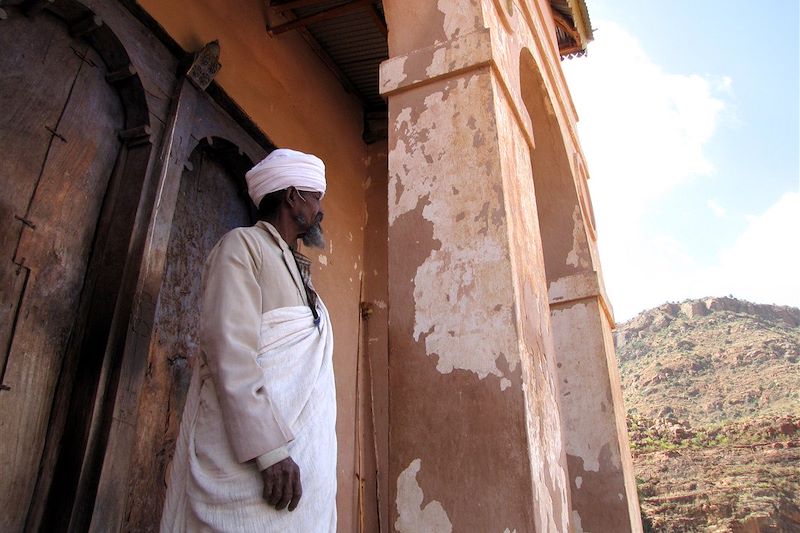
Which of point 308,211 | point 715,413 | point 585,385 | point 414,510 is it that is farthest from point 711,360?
point 308,211

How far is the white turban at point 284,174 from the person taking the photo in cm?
204

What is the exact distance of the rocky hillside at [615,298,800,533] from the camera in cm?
1560

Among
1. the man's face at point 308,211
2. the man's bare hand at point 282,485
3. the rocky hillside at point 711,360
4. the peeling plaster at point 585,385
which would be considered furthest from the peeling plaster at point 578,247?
the rocky hillside at point 711,360

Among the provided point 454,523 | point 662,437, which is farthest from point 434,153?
point 662,437

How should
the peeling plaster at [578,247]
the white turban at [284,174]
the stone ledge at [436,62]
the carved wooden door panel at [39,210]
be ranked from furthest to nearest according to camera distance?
the peeling plaster at [578,247] < the stone ledge at [436,62] < the carved wooden door panel at [39,210] < the white turban at [284,174]

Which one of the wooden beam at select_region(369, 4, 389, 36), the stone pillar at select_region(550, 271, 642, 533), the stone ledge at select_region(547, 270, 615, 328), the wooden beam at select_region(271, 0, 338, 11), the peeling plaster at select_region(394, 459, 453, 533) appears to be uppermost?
the wooden beam at select_region(369, 4, 389, 36)

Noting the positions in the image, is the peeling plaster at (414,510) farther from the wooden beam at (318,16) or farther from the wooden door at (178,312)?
the wooden beam at (318,16)

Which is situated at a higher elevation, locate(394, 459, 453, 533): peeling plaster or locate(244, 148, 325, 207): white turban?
locate(244, 148, 325, 207): white turban

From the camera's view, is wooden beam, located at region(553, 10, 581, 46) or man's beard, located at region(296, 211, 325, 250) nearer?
man's beard, located at region(296, 211, 325, 250)

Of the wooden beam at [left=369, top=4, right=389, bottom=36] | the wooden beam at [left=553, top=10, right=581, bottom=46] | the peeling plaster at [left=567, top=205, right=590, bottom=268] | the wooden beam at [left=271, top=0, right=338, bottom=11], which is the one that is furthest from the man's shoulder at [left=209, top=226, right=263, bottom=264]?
the wooden beam at [left=553, top=10, right=581, bottom=46]

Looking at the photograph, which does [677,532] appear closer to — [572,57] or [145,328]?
[572,57]

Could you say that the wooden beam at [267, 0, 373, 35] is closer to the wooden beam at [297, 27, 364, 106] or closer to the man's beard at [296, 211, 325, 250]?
the wooden beam at [297, 27, 364, 106]

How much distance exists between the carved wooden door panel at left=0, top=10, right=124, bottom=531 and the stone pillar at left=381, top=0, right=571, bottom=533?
4.36 ft

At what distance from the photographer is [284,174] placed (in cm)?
204
